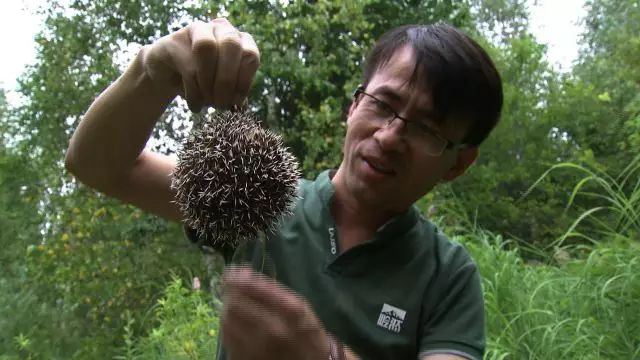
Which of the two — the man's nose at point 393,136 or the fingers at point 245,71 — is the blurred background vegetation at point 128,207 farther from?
the fingers at point 245,71

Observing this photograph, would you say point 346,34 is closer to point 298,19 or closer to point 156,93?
point 298,19

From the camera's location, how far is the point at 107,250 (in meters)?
4.72

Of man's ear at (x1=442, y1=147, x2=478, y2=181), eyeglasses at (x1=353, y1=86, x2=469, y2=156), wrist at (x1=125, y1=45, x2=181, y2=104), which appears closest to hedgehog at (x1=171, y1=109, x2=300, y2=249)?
wrist at (x1=125, y1=45, x2=181, y2=104)

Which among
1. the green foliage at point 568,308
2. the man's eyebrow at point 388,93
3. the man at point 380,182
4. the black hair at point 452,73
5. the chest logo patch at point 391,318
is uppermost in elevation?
the black hair at point 452,73

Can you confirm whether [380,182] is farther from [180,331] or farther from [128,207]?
[128,207]

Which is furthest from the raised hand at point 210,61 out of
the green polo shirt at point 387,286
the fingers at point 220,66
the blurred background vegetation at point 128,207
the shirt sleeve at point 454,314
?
the blurred background vegetation at point 128,207

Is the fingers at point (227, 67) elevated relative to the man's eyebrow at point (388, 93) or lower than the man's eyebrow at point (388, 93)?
elevated

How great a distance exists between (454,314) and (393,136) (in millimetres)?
348

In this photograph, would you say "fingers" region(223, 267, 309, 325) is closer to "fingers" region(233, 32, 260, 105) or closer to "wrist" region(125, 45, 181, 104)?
"fingers" region(233, 32, 260, 105)

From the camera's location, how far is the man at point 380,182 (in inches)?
44.1

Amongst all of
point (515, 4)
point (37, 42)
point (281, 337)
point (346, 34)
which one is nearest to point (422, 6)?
point (346, 34)

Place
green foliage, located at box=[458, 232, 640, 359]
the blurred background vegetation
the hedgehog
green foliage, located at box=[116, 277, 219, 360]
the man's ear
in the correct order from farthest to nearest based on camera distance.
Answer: the blurred background vegetation, green foliage, located at box=[116, 277, 219, 360], green foliage, located at box=[458, 232, 640, 359], the man's ear, the hedgehog

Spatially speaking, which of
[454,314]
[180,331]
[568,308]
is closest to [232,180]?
[454,314]

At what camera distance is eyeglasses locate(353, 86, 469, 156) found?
1174 millimetres
